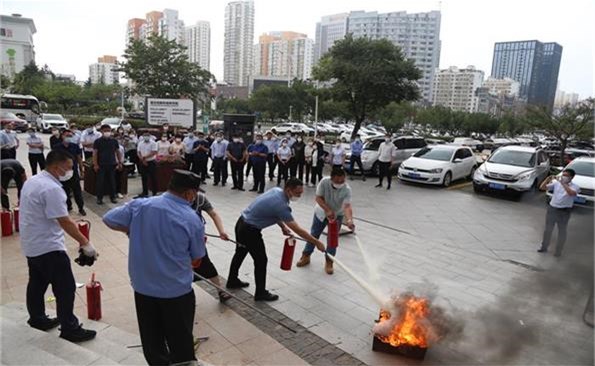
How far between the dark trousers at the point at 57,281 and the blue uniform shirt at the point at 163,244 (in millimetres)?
1145

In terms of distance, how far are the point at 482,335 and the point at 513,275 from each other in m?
2.91

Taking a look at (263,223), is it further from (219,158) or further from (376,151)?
(376,151)

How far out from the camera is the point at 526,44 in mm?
98812

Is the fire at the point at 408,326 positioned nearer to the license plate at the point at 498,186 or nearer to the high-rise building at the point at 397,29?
the license plate at the point at 498,186

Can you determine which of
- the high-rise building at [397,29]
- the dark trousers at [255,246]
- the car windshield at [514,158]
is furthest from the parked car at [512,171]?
the high-rise building at [397,29]

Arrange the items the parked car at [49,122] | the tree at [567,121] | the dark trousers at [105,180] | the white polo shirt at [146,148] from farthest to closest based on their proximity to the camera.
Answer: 1. the parked car at [49,122]
2. the tree at [567,121]
3. the white polo shirt at [146,148]
4. the dark trousers at [105,180]

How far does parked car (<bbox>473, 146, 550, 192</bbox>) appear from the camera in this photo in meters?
13.5

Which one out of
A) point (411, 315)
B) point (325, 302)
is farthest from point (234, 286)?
point (411, 315)

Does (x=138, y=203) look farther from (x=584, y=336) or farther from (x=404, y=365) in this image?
(x=584, y=336)

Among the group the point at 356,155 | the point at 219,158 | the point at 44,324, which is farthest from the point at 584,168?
the point at 44,324

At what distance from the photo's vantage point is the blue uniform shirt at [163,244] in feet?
10.3

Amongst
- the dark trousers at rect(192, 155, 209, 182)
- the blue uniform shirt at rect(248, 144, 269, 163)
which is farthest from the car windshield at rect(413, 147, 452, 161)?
the dark trousers at rect(192, 155, 209, 182)

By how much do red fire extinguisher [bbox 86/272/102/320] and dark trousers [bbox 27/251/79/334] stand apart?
448 millimetres

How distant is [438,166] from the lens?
605 inches
